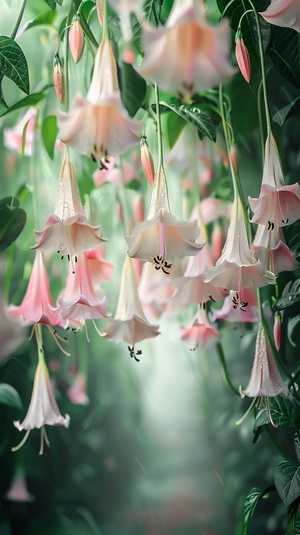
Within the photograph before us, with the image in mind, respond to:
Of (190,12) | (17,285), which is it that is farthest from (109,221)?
(190,12)

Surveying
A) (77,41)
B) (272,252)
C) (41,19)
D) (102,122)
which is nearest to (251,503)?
(272,252)

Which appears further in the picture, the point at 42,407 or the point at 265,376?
the point at 42,407

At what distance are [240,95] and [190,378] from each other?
424mm

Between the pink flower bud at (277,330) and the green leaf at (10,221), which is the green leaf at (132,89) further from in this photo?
the pink flower bud at (277,330)

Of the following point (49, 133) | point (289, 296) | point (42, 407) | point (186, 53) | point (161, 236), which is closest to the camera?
point (186, 53)

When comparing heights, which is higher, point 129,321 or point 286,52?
point 286,52

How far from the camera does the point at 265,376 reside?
0.90 metres

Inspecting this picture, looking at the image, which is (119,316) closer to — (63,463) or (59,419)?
(59,419)

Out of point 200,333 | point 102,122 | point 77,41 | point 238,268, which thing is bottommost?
point 200,333

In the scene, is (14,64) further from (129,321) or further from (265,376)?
(265,376)

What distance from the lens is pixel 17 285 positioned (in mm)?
1151

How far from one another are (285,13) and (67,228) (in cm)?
35

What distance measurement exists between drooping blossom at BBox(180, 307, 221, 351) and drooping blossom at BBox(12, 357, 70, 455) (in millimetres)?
211

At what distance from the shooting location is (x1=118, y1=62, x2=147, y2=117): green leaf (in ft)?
3.44
